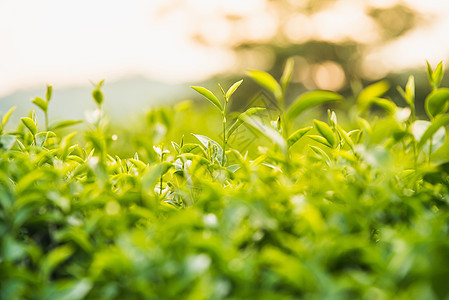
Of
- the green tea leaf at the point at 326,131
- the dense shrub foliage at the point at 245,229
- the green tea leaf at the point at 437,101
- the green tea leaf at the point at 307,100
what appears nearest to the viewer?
the dense shrub foliage at the point at 245,229

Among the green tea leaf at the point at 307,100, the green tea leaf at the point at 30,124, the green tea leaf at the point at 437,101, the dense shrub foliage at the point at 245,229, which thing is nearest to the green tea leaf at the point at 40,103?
the green tea leaf at the point at 30,124

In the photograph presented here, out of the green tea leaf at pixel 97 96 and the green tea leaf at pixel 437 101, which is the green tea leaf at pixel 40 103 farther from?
the green tea leaf at pixel 437 101

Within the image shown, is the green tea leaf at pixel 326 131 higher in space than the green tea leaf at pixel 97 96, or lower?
lower

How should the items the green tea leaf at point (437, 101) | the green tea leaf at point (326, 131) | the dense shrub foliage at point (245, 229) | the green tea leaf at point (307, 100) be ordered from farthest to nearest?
the green tea leaf at point (326, 131) < the green tea leaf at point (437, 101) < the green tea leaf at point (307, 100) < the dense shrub foliage at point (245, 229)

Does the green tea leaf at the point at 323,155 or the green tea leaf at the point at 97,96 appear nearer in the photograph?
the green tea leaf at the point at 97,96

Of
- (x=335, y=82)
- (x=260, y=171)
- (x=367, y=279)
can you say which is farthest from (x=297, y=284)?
(x=335, y=82)

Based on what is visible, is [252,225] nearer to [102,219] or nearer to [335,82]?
[102,219]

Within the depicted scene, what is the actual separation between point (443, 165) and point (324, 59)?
48.0 ft

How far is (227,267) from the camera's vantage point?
2.12 feet

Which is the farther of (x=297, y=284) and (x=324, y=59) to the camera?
(x=324, y=59)

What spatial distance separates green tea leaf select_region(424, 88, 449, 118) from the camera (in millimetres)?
896

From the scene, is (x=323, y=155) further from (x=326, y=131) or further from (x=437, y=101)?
(x=437, y=101)

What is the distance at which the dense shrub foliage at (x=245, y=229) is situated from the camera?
0.63 metres

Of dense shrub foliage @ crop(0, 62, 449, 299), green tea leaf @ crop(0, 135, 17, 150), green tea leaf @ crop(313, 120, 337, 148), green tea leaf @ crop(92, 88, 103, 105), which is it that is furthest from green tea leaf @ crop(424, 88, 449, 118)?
green tea leaf @ crop(0, 135, 17, 150)
